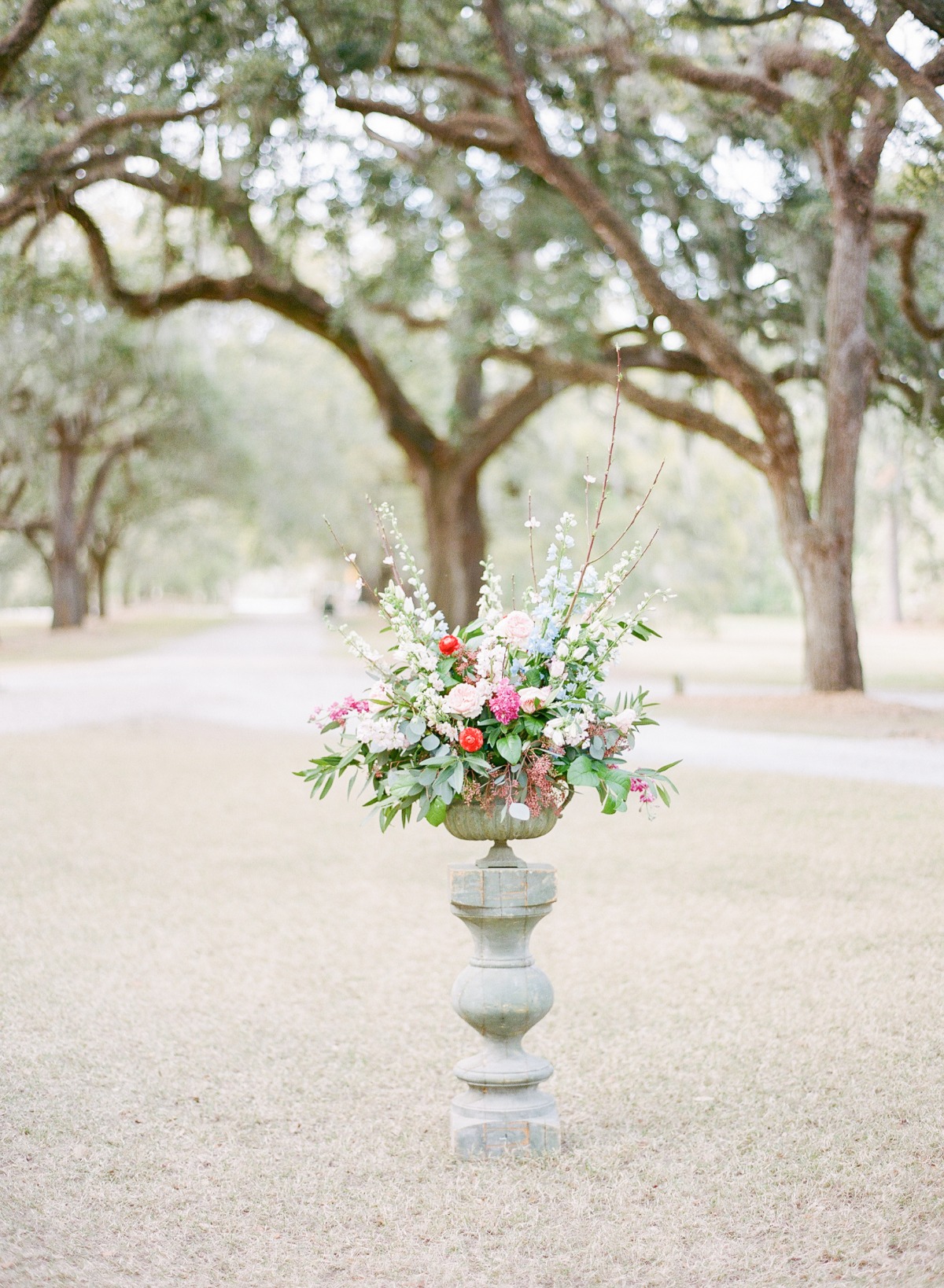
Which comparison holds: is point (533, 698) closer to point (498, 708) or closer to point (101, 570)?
point (498, 708)

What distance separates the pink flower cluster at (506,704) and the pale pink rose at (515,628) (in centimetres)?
14

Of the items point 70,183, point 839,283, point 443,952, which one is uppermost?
point 70,183

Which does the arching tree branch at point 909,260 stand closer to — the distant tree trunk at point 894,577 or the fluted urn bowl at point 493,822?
the fluted urn bowl at point 493,822

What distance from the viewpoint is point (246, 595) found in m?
192

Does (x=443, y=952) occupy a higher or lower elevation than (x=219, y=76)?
lower

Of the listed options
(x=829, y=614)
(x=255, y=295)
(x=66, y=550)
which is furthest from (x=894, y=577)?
(x=255, y=295)

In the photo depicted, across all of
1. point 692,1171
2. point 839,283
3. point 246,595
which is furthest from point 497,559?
point 246,595

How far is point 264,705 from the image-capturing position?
16.9m

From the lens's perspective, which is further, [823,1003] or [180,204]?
[180,204]

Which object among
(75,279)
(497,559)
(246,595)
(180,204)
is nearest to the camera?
(180,204)

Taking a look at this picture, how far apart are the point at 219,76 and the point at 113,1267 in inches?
496

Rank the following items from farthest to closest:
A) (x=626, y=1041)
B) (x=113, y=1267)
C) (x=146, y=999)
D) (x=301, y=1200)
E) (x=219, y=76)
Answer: (x=219, y=76)
(x=146, y=999)
(x=626, y=1041)
(x=301, y=1200)
(x=113, y=1267)

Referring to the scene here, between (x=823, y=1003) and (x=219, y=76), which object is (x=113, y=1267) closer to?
(x=823, y=1003)

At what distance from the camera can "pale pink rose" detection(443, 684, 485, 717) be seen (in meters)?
3.57
